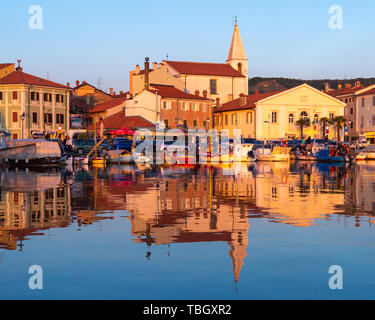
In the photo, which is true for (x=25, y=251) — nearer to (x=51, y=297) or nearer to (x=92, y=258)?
(x=92, y=258)

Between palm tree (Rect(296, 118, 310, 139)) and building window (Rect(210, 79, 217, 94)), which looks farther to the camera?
building window (Rect(210, 79, 217, 94))

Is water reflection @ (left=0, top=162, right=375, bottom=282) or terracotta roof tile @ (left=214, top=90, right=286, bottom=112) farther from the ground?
terracotta roof tile @ (left=214, top=90, right=286, bottom=112)

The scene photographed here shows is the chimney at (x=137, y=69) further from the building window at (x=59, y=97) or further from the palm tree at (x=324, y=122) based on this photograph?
the palm tree at (x=324, y=122)

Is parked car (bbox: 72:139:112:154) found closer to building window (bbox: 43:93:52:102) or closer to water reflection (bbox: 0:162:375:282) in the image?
building window (bbox: 43:93:52:102)

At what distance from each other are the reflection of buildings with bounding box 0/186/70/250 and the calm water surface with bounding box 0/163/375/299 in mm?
29

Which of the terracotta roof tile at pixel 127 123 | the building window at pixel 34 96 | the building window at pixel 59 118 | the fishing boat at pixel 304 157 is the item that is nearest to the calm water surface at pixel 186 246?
the fishing boat at pixel 304 157

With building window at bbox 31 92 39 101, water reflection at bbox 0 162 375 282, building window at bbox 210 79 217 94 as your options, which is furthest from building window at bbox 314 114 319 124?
water reflection at bbox 0 162 375 282

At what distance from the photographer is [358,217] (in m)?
16.7

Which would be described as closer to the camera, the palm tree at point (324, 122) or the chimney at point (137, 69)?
the palm tree at point (324, 122)

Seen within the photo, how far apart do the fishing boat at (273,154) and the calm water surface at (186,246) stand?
46.9 metres

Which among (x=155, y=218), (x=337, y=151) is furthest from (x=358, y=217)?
(x=337, y=151)

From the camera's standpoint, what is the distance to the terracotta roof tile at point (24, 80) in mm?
80681

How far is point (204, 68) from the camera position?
4198 inches

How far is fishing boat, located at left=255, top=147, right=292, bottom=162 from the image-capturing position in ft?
226
